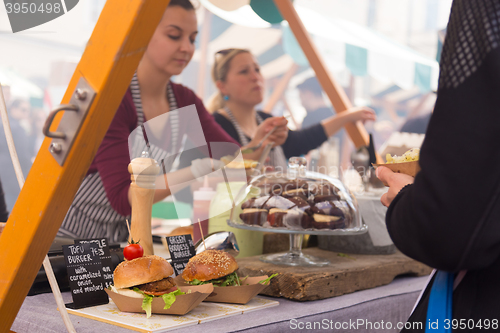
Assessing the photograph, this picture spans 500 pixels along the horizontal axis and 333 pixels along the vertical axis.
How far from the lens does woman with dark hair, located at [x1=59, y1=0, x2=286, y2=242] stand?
1669 millimetres

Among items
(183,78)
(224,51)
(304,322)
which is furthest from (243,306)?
(183,78)

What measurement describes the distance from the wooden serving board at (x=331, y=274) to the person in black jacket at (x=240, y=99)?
1.15 metres

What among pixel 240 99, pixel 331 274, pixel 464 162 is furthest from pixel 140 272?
pixel 240 99

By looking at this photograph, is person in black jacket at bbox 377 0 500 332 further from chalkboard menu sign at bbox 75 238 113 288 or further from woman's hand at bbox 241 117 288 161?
woman's hand at bbox 241 117 288 161

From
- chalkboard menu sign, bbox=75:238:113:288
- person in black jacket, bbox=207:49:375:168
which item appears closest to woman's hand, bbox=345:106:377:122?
person in black jacket, bbox=207:49:375:168

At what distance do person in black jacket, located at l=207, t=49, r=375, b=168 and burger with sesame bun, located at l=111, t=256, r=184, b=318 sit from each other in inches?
63.9

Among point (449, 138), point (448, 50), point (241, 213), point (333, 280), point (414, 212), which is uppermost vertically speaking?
point (448, 50)

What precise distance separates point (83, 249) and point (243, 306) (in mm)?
412

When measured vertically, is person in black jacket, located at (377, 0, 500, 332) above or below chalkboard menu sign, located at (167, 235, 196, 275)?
above

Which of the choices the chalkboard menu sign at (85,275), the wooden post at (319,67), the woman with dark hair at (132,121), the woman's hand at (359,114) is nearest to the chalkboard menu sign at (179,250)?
the chalkboard menu sign at (85,275)

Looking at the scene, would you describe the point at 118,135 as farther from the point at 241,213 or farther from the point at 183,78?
the point at 183,78

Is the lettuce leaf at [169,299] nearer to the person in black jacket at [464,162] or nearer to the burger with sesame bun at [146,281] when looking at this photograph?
the burger with sesame bun at [146,281]

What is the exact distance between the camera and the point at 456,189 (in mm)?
542

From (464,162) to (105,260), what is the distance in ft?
2.83
